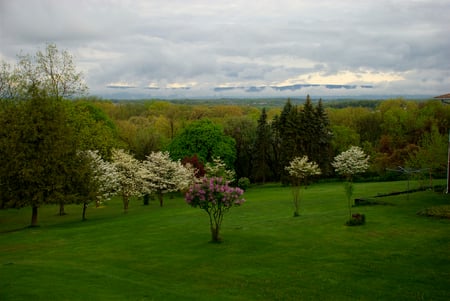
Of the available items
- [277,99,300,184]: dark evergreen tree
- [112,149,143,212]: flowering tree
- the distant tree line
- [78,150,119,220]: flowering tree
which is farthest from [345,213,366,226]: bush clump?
[277,99,300,184]: dark evergreen tree

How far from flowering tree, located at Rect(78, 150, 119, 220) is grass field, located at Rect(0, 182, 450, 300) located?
4027 millimetres

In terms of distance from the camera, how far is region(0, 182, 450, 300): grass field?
15.9 metres

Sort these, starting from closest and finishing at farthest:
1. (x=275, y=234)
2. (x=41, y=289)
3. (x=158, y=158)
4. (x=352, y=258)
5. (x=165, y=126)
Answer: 1. (x=41, y=289)
2. (x=352, y=258)
3. (x=275, y=234)
4. (x=158, y=158)
5. (x=165, y=126)

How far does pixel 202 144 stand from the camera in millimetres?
67188

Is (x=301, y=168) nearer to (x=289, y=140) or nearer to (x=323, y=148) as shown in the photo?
(x=289, y=140)

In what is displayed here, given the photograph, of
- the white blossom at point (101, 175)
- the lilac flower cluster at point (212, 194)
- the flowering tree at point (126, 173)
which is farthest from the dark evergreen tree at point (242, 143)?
the lilac flower cluster at point (212, 194)

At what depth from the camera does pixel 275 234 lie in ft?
85.7

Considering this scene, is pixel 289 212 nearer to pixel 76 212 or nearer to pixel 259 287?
pixel 259 287

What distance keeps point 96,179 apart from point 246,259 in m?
23.0

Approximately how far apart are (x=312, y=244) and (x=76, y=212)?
34.4m

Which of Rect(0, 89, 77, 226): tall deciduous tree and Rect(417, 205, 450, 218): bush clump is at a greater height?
Rect(0, 89, 77, 226): tall deciduous tree

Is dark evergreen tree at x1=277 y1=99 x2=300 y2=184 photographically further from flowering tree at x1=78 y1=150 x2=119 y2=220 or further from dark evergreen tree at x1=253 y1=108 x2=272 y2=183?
flowering tree at x1=78 y1=150 x2=119 y2=220

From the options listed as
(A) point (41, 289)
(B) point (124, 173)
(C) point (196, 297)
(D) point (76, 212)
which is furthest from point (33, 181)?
(C) point (196, 297)

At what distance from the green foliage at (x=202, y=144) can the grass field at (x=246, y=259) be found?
102ft
